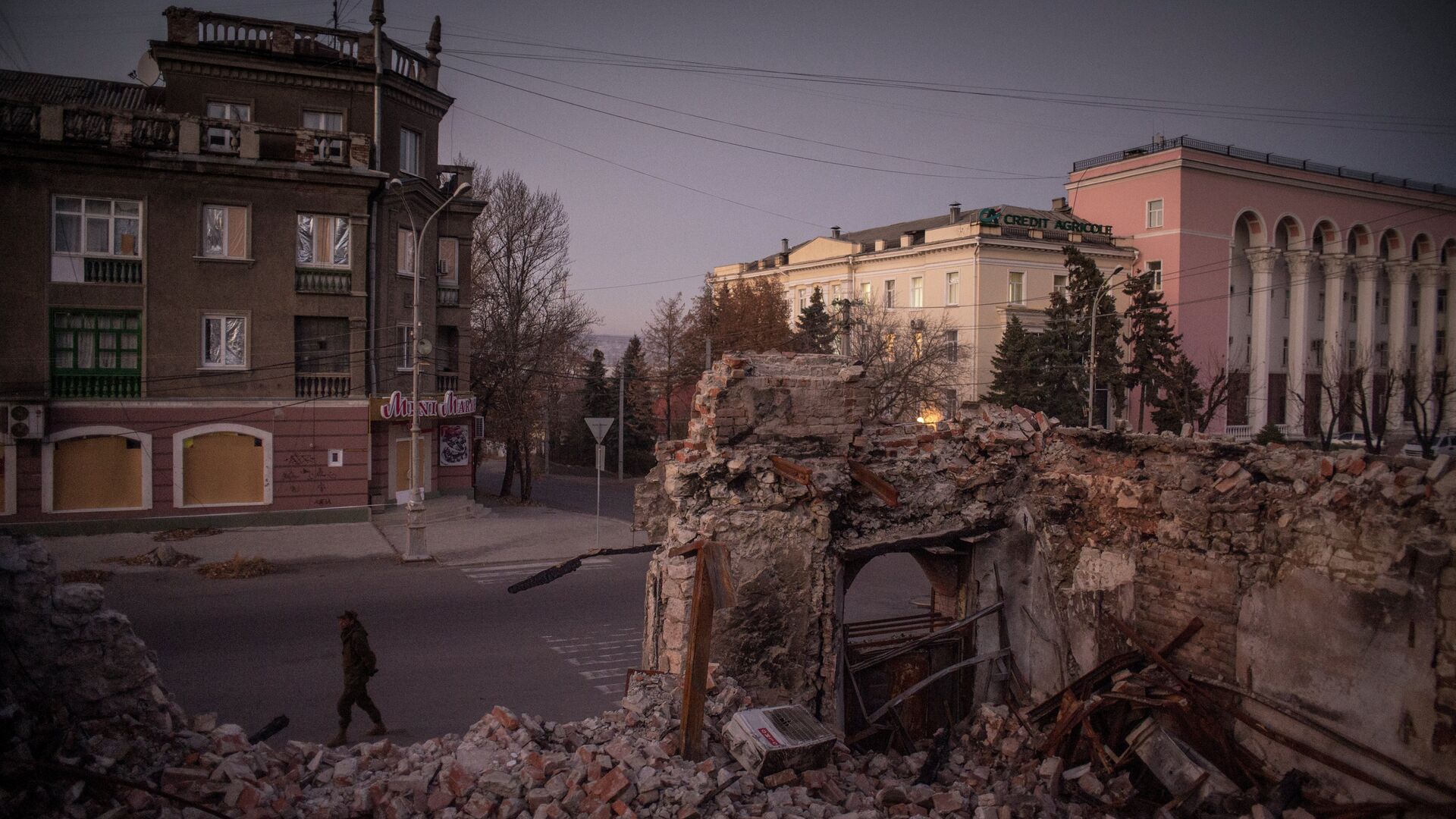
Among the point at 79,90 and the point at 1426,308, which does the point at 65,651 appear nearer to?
the point at 79,90

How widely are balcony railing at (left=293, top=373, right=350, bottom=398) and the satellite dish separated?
1033cm

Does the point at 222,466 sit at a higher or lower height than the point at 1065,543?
lower

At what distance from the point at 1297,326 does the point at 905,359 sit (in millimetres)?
27461

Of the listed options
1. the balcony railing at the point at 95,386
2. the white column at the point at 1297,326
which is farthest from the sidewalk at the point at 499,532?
the white column at the point at 1297,326

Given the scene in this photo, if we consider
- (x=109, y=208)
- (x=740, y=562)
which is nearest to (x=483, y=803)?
(x=740, y=562)

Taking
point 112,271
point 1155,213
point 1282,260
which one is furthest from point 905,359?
point 1282,260

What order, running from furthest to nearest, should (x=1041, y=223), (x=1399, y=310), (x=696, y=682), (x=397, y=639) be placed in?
(x=1399, y=310) < (x=1041, y=223) < (x=397, y=639) < (x=696, y=682)

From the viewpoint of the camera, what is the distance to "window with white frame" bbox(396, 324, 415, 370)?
920 inches

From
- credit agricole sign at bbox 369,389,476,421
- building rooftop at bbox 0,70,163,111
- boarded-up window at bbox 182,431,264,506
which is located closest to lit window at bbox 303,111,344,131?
building rooftop at bbox 0,70,163,111

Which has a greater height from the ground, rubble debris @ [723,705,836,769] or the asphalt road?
rubble debris @ [723,705,836,769]

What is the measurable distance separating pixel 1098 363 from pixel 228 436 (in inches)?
1198

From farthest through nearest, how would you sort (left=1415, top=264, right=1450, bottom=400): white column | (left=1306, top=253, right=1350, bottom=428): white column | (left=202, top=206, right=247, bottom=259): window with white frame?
1. (left=1415, top=264, right=1450, bottom=400): white column
2. (left=1306, top=253, right=1350, bottom=428): white column
3. (left=202, top=206, right=247, bottom=259): window with white frame

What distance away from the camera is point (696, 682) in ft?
20.0

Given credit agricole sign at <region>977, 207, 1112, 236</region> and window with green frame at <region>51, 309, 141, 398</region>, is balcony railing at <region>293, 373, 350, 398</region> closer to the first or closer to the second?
window with green frame at <region>51, 309, 141, 398</region>
